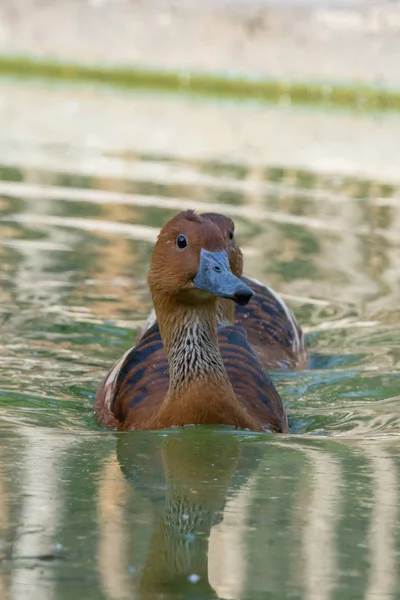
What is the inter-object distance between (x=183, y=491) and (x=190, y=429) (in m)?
0.99

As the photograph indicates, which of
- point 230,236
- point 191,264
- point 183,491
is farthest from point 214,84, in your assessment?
point 183,491

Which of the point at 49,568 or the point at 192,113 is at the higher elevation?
the point at 192,113

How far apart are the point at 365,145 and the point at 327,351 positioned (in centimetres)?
1010

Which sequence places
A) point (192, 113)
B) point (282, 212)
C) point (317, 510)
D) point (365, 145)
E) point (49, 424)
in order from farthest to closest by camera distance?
point (192, 113)
point (365, 145)
point (282, 212)
point (49, 424)
point (317, 510)

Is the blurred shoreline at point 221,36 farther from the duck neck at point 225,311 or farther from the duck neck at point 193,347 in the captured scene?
the duck neck at point 193,347

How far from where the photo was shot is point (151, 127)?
18656 millimetres

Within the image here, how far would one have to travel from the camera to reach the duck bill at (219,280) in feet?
18.4

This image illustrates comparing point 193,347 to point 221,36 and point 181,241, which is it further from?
point 221,36

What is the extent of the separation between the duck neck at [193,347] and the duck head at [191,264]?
7cm

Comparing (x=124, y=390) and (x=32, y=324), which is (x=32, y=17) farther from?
(x=124, y=390)

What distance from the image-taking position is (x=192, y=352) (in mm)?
6199

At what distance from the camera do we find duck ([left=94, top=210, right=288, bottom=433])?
597cm

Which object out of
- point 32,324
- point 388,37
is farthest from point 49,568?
point 388,37

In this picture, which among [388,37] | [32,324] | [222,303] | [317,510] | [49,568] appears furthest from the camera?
[388,37]
